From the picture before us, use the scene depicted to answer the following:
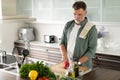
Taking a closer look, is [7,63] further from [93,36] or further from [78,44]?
[93,36]

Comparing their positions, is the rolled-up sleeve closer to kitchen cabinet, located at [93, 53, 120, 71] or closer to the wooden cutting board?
the wooden cutting board

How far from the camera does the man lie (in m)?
2.46

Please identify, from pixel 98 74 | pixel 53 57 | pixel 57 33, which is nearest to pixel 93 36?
pixel 98 74

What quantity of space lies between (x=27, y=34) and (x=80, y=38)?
2590 mm

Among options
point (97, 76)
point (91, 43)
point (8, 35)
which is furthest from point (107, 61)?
point (8, 35)

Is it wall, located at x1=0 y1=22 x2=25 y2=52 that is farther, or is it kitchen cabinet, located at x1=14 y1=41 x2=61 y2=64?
wall, located at x1=0 y1=22 x2=25 y2=52

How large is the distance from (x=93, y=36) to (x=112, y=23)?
1275 mm

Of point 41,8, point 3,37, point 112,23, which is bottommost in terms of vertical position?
point 3,37

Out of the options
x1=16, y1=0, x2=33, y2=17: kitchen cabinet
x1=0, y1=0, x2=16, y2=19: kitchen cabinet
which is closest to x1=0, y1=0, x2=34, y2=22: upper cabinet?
x1=0, y1=0, x2=16, y2=19: kitchen cabinet

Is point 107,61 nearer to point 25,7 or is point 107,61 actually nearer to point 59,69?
point 59,69

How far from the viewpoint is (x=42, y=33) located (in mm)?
5059

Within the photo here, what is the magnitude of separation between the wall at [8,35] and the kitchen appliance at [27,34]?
153mm

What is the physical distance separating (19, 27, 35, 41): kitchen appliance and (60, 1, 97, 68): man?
2.38 m

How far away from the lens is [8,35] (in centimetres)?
505
